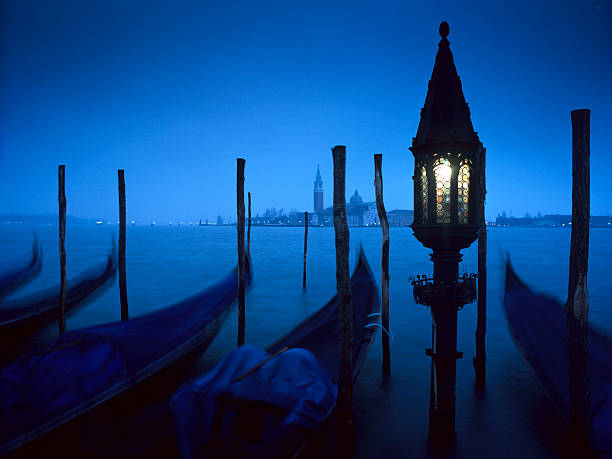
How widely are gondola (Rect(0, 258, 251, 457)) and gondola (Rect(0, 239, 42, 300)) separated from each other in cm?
852

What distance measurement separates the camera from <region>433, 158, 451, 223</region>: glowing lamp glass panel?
117 inches

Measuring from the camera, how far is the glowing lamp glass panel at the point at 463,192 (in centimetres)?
295

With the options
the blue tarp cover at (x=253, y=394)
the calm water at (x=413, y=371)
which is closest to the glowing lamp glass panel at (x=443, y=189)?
the calm water at (x=413, y=371)

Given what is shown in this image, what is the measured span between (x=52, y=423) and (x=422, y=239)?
3.46 meters

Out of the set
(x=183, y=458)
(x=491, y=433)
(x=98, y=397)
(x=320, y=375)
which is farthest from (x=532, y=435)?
(x=98, y=397)

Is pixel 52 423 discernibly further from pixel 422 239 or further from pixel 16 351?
pixel 16 351

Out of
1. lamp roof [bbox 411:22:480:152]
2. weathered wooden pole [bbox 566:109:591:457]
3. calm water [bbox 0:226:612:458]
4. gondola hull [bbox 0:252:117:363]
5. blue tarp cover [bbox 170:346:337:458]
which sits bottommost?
calm water [bbox 0:226:612:458]

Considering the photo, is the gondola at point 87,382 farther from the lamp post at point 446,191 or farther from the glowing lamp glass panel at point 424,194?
the glowing lamp glass panel at point 424,194

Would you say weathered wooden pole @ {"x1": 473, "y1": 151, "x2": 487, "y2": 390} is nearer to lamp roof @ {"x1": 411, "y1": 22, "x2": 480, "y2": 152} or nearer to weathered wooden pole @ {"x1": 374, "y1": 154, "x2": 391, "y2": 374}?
weathered wooden pole @ {"x1": 374, "y1": 154, "x2": 391, "y2": 374}

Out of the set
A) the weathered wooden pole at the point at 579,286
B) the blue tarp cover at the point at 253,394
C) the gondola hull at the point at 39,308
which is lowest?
the gondola hull at the point at 39,308

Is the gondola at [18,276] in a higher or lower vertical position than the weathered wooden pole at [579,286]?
lower

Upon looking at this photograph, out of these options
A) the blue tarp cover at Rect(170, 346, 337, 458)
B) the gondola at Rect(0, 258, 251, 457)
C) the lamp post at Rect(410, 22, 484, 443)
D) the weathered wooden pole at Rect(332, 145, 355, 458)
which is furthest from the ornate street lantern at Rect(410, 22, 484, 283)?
the gondola at Rect(0, 258, 251, 457)

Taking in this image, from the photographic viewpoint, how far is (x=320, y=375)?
3.72m

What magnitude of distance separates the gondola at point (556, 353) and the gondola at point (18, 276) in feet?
42.2
